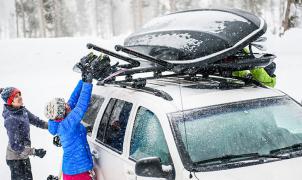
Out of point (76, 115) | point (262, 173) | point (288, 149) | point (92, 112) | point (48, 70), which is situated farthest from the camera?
point (48, 70)

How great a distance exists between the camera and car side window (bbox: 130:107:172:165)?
13.4 ft

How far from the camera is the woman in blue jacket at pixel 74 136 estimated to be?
5.06 m

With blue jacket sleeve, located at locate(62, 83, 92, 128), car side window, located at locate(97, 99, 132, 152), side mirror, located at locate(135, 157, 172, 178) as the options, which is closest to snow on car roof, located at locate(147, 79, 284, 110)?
car side window, located at locate(97, 99, 132, 152)

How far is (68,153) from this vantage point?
16.9ft

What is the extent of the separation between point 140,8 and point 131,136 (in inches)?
1542

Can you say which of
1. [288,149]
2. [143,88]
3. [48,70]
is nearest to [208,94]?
[143,88]

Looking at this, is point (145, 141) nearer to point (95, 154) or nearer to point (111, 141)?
point (111, 141)

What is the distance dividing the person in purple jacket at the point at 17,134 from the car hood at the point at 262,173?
364 cm

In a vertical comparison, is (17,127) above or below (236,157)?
below

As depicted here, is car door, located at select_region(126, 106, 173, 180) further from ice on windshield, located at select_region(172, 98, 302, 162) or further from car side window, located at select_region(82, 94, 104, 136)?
car side window, located at select_region(82, 94, 104, 136)

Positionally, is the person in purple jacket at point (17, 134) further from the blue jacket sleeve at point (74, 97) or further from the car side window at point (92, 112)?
the car side window at point (92, 112)

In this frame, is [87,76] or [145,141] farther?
[87,76]

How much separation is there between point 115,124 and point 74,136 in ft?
1.87

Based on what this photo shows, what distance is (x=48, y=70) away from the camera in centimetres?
1769
